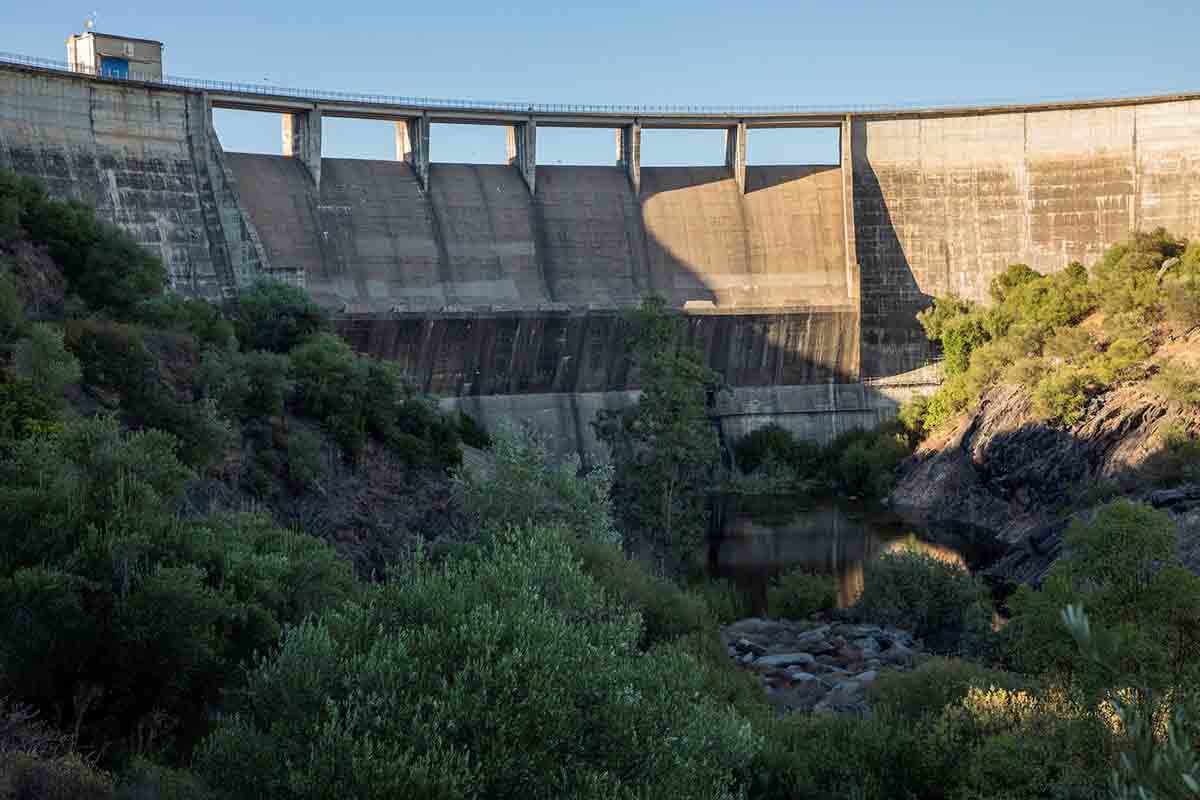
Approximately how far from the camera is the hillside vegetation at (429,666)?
1116 centimetres

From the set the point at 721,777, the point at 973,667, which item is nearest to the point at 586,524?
the point at 973,667

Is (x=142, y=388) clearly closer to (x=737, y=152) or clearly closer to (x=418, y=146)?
(x=418, y=146)

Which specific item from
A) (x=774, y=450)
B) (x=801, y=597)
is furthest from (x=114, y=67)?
(x=801, y=597)

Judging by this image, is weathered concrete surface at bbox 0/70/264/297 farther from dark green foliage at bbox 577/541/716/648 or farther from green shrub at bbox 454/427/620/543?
dark green foliage at bbox 577/541/716/648

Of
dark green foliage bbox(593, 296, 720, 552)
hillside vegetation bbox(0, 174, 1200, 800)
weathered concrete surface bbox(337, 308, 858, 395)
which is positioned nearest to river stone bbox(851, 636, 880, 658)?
hillside vegetation bbox(0, 174, 1200, 800)

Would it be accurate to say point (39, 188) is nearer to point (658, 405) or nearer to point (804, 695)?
point (658, 405)

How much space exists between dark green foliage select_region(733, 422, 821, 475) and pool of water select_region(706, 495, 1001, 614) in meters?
3.40

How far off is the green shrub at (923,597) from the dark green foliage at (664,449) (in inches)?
344

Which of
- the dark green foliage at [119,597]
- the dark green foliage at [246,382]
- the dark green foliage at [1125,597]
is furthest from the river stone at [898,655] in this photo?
the dark green foliage at [246,382]

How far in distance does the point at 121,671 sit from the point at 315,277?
37.0m

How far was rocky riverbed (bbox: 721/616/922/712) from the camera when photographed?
24000 mm

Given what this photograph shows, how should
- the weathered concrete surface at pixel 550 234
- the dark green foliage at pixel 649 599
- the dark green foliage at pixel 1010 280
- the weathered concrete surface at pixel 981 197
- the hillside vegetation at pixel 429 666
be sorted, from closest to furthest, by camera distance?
the hillside vegetation at pixel 429 666 → the dark green foliage at pixel 649 599 → the weathered concrete surface at pixel 550 234 → the dark green foliage at pixel 1010 280 → the weathered concrete surface at pixel 981 197

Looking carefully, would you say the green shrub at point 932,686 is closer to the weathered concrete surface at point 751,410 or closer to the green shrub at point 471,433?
the green shrub at point 471,433

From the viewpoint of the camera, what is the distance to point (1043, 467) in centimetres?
4547
